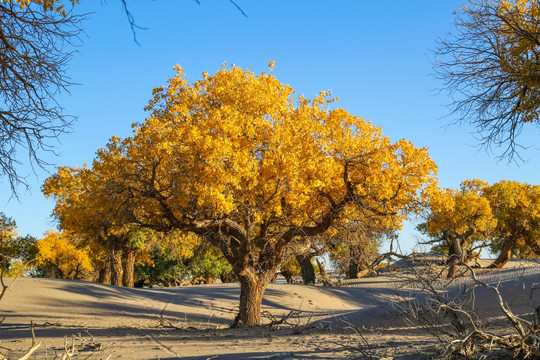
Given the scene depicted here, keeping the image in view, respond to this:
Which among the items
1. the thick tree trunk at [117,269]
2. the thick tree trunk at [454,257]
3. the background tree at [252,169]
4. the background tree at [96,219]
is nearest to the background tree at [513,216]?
the thick tree trunk at [454,257]

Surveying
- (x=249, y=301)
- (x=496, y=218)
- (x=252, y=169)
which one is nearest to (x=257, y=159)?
(x=252, y=169)

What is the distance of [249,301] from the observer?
45.3 ft

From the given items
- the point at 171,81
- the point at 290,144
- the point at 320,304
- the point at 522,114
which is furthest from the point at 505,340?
the point at 320,304

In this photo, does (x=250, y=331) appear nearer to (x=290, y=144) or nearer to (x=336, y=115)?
(x=290, y=144)

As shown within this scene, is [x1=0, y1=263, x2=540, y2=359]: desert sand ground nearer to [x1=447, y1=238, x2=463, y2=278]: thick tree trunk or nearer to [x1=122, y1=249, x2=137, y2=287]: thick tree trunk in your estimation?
[x1=447, y1=238, x2=463, y2=278]: thick tree trunk

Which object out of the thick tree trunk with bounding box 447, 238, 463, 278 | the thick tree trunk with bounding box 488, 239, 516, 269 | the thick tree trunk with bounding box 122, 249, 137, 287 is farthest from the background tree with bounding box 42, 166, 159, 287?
the thick tree trunk with bounding box 488, 239, 516, 269

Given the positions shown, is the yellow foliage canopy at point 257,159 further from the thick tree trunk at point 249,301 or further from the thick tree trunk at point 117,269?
the thick tree trunk at point 117,269

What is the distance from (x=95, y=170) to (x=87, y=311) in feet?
19.1

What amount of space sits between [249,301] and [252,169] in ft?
13.9

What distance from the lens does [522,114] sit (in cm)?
1023

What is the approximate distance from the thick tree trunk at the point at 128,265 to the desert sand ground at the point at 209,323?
3.31m

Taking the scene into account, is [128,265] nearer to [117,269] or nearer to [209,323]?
[117,269]

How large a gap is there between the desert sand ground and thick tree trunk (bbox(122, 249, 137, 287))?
10.9 ft

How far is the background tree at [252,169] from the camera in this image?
1153 cm
